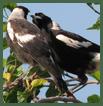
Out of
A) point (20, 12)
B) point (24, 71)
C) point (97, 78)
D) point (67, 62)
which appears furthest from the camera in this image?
point (20, 12)

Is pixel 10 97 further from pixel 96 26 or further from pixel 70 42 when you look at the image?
pixel 70 42

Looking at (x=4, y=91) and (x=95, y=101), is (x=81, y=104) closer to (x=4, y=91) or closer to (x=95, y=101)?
(x=95, y=101)

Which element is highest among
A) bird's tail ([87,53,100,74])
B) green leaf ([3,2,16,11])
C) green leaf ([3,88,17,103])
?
green leaf ([3,2,16,11])

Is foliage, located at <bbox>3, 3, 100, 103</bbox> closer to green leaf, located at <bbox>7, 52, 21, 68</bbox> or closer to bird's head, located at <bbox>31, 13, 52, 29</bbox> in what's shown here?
green leaf, located at <bbox>7, 52, 21, 68</bbox>

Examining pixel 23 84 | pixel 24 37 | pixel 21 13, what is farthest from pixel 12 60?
pixel 21 13

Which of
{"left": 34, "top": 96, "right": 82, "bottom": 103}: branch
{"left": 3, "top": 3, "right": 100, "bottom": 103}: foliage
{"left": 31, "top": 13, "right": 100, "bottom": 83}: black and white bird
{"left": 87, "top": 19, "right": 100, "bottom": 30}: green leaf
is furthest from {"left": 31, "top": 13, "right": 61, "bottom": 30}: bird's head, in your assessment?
{"left": 34, "top": 96, "right": 82, "bottom": 103}: branch

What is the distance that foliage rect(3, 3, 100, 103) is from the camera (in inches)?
88.7

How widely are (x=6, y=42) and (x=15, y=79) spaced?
48 cm

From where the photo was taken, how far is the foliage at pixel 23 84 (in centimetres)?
225

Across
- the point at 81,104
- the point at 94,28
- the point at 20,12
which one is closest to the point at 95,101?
the point at 81,104

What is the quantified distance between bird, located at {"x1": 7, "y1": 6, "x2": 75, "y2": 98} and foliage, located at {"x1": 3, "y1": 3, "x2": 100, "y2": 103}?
11 centimetres

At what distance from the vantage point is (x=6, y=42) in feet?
9.20

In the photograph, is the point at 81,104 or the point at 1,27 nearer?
the point at 81,104

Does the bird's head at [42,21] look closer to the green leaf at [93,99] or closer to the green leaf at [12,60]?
the green leaf at [12,60]
